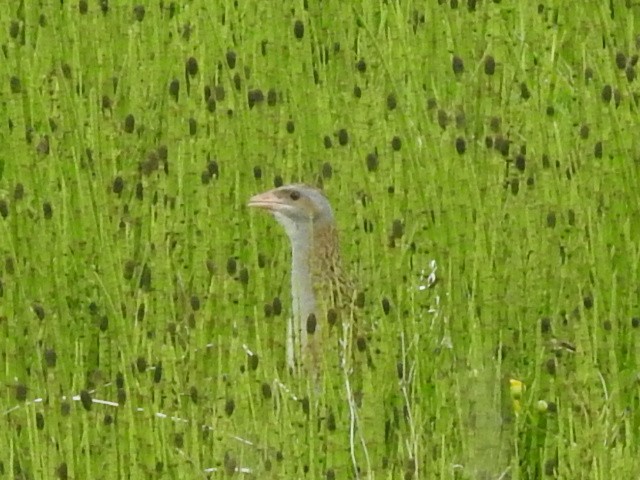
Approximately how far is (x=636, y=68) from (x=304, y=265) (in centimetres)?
134

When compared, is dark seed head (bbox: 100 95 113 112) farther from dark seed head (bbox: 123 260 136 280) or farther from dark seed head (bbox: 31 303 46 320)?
dark seed head (bbox: 123 260 136 280)

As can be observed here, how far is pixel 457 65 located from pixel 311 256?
0.99 metres

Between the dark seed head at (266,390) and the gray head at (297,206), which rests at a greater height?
the gray head at (297,206)

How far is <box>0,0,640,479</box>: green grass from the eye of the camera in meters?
3.77

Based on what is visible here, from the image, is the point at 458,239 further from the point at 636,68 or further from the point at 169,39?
the point at 169,39

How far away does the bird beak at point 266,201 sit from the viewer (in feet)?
15.1

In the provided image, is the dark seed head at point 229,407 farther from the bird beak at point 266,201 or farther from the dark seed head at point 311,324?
the bird beak at point 266,201

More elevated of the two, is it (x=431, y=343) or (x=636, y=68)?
(x=636, y=68)

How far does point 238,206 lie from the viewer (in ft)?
16.0

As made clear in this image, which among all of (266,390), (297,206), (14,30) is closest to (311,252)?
(297,206)

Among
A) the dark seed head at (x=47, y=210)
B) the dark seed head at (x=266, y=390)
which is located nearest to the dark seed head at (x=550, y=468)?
the dark seed head at (x=266, y=390)

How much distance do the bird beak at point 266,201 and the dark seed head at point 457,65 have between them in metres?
0.83

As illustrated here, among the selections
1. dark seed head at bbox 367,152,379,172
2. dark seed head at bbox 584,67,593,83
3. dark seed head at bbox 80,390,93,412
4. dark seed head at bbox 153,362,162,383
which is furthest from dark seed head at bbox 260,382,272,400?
dark seed head at bbox 584,67,593,83

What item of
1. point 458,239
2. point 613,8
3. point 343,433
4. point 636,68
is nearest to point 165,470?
point 343,433
